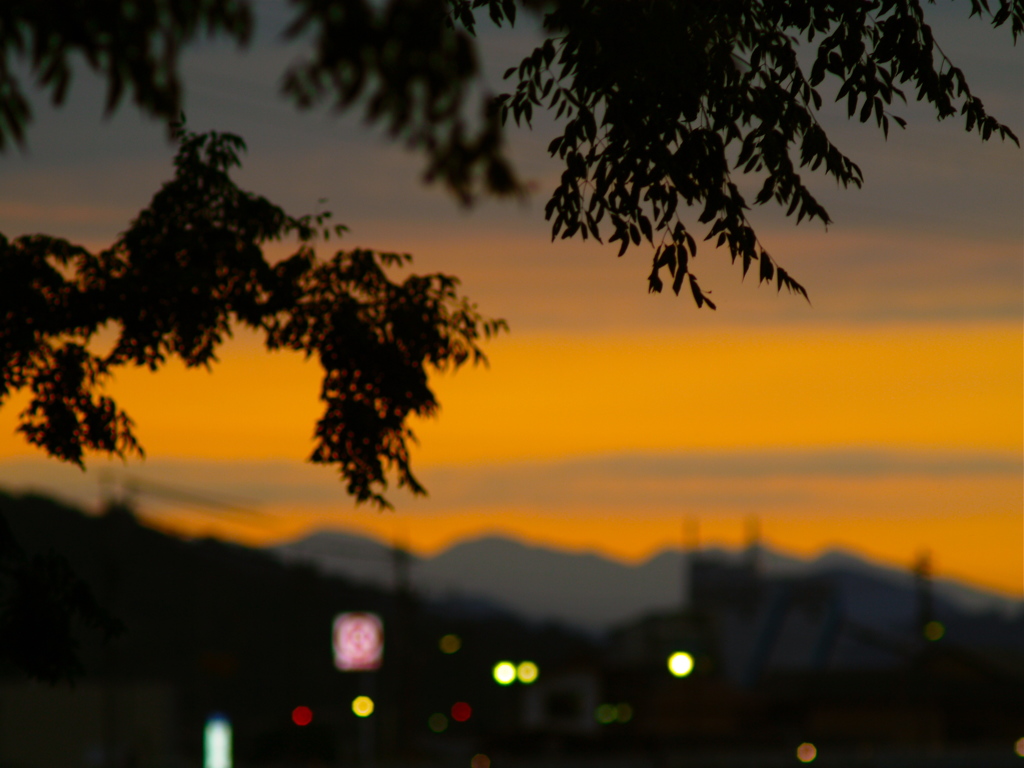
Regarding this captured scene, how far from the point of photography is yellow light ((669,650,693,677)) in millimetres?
29016

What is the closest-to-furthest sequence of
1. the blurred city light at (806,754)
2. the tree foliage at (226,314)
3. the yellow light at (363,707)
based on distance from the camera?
the tree foliage at (226,314) < the yellow light at (363,707) < the blurred city light at (806,754)

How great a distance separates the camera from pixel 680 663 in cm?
2912

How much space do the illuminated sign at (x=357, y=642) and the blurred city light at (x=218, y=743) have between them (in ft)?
129

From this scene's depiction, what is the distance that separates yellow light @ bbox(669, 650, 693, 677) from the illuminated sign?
45377mm

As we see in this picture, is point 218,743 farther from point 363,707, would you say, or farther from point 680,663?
point 363,707

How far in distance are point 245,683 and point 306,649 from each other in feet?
34.9

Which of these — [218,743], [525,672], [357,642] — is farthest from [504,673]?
[357,642]

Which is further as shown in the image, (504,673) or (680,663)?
(504,673)

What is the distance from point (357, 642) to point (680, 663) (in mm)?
46768

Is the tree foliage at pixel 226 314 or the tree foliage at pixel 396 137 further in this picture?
the tree foliage at pixel 226 314

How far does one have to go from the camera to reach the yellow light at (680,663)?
29016mm

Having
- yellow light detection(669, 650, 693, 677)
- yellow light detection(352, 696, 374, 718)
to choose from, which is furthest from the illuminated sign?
yellow light detection(669, 650, 693, 677)

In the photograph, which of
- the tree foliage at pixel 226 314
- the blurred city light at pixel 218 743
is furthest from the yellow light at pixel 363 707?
the tree foliage at pixel 226 314

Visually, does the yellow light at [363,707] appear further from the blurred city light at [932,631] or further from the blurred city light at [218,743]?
the blurred city light at [932,631]
